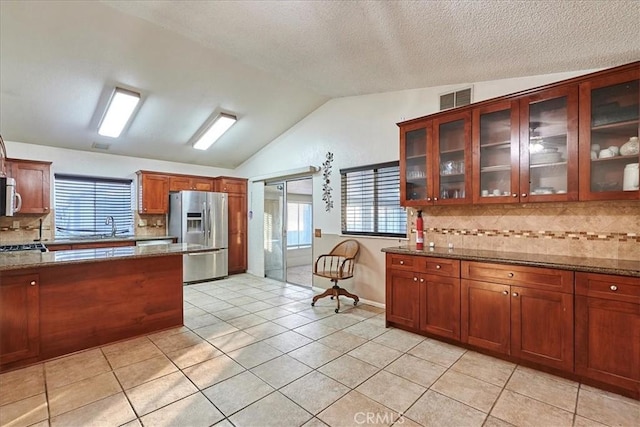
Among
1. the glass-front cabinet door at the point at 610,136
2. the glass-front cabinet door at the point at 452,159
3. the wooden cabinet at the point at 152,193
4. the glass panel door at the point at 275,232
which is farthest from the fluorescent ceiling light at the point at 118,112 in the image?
the glass-front cabinet door at the point at 610,136

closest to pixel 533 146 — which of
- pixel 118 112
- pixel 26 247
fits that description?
pixel 118 112

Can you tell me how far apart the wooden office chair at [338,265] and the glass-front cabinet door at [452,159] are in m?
1.48

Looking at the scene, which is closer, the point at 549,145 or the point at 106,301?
the point at 549,145

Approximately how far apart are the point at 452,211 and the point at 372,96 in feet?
6.47

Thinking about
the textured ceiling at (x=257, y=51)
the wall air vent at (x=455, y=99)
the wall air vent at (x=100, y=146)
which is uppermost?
the textured ceiling at (x=257, y=51)

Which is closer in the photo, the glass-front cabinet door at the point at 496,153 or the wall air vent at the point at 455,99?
the glass-front cabinet door at the point at 496,153

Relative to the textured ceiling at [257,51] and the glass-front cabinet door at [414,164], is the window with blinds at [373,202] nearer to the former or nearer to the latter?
the glass-front cabinet door at [414,164]

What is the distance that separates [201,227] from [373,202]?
3.44 metres

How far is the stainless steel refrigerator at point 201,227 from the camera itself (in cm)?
568

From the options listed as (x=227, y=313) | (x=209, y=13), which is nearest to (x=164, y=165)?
(x=227, y=313)

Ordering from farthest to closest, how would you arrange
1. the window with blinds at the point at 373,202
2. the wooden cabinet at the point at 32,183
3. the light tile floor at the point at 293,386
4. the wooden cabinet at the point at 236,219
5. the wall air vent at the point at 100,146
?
the wooden cabinet at the point at 236,219
the wall air vent at the point at 100,146
the wooden cabinet at the point at 32,183
the window with blinds at the point at 373,202
the light tile floor at the point at 293,386

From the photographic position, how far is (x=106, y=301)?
2973 millimetres

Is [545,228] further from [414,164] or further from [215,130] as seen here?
[215,130]

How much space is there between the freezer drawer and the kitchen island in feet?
7.47
